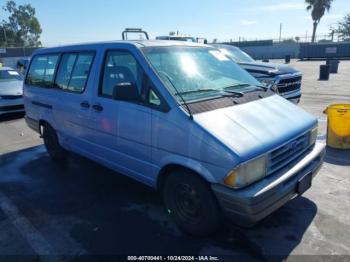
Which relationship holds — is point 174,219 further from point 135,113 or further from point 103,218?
point 135,113

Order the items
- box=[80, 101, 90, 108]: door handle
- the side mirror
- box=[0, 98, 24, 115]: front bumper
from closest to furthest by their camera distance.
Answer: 1. the side mirror
2. box=[80, 101, 90, 108]: door handle
3. box=[0, 98, 24, 115]: front bumper

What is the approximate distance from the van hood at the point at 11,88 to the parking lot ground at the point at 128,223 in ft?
15.9

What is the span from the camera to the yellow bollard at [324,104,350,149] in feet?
18.9

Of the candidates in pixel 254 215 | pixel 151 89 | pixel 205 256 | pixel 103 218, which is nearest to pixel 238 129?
pixel 254 215

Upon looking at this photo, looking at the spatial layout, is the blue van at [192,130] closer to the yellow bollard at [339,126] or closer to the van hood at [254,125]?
the van hood at [254,125]

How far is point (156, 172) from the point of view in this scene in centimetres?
351

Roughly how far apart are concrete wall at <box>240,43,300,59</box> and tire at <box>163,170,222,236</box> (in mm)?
47215

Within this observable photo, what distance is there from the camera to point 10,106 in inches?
365

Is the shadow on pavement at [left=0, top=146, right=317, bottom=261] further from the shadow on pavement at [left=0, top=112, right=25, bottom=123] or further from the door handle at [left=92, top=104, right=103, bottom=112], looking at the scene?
the shadow on pavement at [left=0, top=112, right=25, bottom=123]

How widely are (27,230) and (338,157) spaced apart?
4.95 meters

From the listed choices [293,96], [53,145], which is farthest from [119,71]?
[293,96]

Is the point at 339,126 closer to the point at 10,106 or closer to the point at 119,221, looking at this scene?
the point at 119,221

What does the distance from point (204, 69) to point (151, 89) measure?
2.75 ft

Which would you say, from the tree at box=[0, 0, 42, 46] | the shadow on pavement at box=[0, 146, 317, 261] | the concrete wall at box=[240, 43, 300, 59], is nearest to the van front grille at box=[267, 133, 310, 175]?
the shadow on pavement at box=[0, 146, 317, 261]
